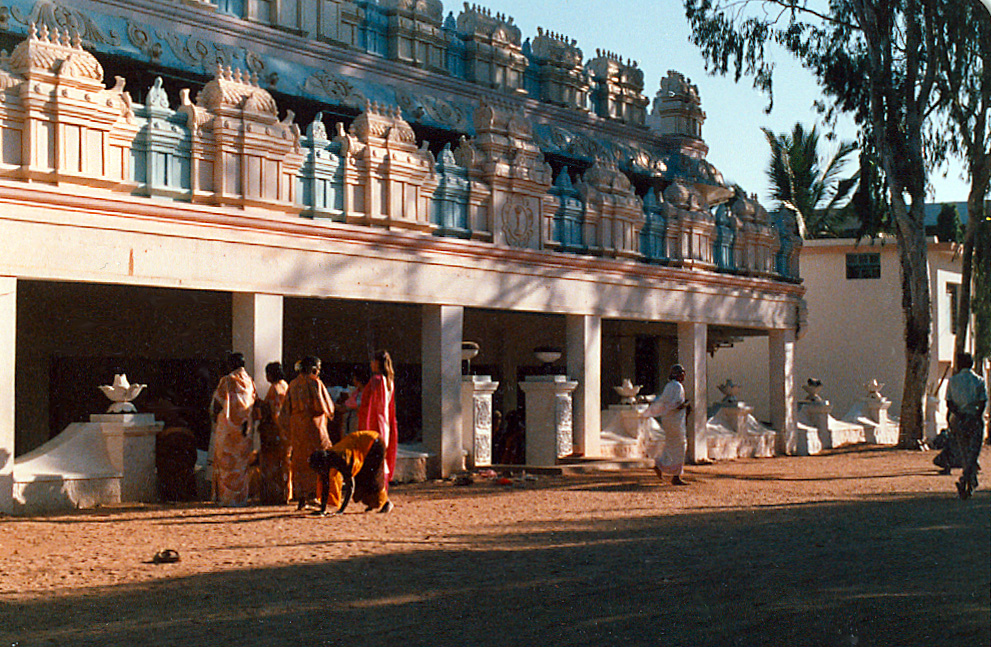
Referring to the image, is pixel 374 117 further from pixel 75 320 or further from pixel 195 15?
pixel 75 320

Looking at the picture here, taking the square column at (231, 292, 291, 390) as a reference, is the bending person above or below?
below

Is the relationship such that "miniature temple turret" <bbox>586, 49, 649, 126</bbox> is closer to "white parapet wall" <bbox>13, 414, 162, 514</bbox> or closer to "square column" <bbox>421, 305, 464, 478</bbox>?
"square column" <bbox>421, 305, 464, 478</bbox>

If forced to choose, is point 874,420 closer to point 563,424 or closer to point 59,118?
point 563,424

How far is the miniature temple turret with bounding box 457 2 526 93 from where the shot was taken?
1938 centimetres

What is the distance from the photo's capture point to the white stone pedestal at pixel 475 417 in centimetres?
1572

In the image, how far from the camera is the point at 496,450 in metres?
18.2

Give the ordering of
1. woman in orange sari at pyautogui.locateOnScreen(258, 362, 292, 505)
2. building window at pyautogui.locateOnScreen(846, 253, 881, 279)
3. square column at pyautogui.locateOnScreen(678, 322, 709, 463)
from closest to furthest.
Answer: woman in orange sari at pyautogui.locateOnScreen(258, 362, 292, 505)
square column at pyautogui.locateOnScreen(678, 322, 709, 463)
building window at pyautogui.locateOnScreen(846, 253, 881, 279)

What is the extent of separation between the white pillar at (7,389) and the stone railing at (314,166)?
114cm

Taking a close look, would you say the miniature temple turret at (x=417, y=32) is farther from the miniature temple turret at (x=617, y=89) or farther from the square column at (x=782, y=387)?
the square column at (x=782, y=387)

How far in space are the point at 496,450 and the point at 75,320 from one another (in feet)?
20.9

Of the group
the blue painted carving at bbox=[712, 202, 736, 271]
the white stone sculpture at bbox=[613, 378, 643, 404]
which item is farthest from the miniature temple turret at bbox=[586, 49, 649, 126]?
the white stone sculpture at bbox=[613, 378, 643, 404]

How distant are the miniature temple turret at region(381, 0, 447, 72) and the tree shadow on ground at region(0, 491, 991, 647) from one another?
10251 millimetres

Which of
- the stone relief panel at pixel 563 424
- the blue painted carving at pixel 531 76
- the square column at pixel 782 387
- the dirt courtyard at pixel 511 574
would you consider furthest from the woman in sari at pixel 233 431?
the square column at pixel 782 387

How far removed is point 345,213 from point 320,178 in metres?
0.50
